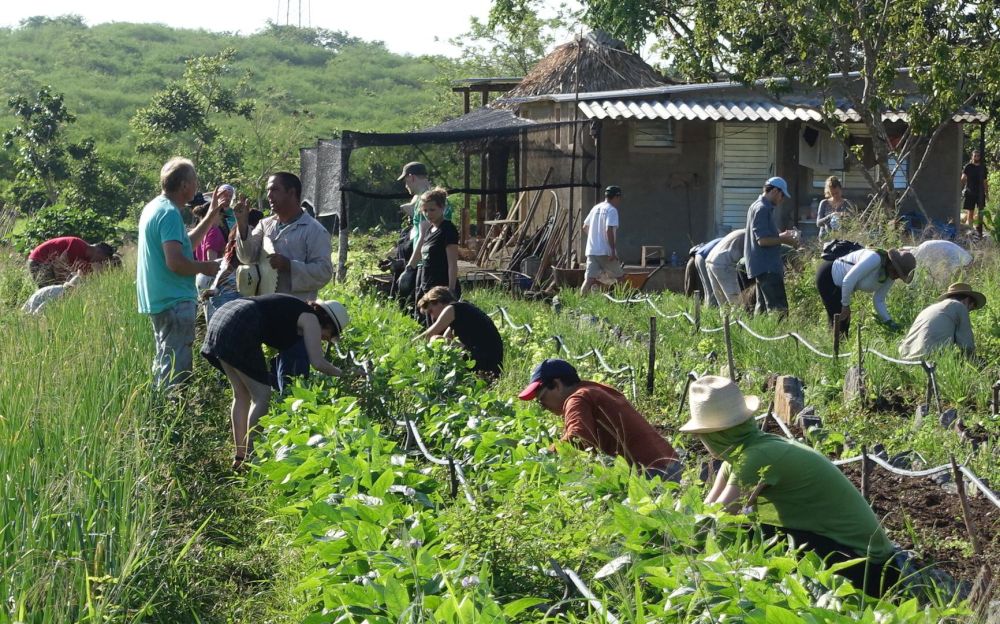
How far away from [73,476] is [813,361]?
6.19 m

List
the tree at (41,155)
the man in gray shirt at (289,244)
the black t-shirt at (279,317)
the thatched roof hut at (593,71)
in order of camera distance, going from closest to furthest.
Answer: the black t-shirt at (279,317) → the man in gray shirt at (289,244) → the thatched roof hut at (593,71) → the tree at (41,155)

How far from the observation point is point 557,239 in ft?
55.9

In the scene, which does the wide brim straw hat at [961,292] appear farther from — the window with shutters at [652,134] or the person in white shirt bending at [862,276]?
the window with shutters at [652,134]

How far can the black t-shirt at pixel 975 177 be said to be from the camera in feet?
67.4

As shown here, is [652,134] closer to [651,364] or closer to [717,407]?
[651,364]

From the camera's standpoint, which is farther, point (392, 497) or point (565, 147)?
point (565, 147)

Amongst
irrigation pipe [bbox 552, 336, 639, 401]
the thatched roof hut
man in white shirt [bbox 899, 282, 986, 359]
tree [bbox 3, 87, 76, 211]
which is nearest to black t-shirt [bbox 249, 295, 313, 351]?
irrigation pipe [bbox 552, 336, 639, 401]

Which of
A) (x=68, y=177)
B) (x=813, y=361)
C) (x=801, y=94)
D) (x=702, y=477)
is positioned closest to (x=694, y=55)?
(x=801, y=94)

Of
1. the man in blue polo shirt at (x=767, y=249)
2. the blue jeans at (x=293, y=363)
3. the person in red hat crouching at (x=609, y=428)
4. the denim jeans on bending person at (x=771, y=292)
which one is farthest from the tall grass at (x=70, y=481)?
the denim jeans on bending person at (x=771, y=292)

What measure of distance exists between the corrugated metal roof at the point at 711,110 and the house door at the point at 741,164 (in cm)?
56

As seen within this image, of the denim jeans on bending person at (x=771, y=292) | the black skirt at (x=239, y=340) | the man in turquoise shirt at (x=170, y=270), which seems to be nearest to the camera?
the black skirt at (x=239, y=340)

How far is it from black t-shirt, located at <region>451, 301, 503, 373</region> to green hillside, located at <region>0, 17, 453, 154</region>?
110 feet

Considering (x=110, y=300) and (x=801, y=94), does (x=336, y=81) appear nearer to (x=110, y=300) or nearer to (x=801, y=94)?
(x=801, y=94)

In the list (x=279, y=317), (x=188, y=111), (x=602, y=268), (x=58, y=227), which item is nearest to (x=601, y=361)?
(x=279, y=317)
